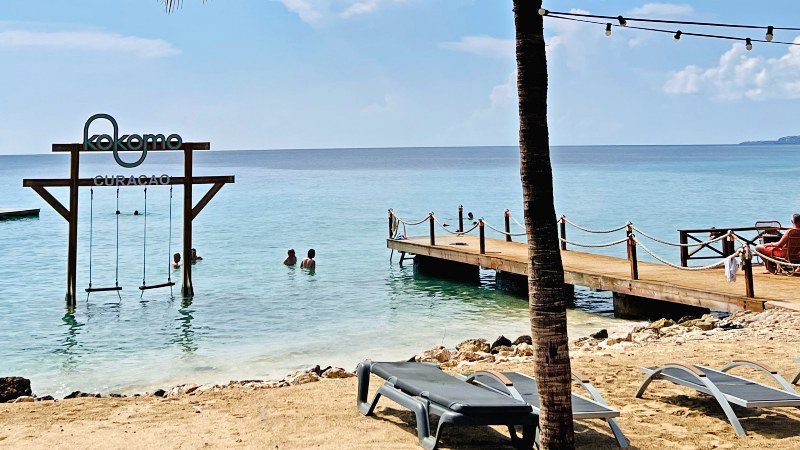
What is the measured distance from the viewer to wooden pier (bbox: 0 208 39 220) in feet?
177

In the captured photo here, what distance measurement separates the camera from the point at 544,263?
510 cm

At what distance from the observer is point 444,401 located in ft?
20.0

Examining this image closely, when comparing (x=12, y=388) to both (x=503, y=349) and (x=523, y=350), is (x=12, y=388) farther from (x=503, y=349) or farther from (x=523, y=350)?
(x=523, y=350)

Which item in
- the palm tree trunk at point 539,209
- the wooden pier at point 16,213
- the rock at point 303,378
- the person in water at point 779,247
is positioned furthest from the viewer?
the wooden pier at point 16,213

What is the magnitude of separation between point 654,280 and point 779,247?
2384 mm

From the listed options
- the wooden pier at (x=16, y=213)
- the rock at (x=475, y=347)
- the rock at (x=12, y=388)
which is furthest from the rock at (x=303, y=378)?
the wooden pier at (x=16, y=213)

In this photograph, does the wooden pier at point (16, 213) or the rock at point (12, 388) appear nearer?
the rock at point (12, 388)

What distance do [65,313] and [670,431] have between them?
52.3 feet

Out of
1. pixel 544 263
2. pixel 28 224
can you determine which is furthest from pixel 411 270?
pixel 28 224

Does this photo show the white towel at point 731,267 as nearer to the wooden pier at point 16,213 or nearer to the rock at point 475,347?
the rock at point 475,347

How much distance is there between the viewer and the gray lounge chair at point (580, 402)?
6.16 metres

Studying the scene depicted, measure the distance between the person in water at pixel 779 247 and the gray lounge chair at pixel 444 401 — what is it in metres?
9.96

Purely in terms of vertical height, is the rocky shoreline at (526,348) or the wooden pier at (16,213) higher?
the wooden pier at (16,213)

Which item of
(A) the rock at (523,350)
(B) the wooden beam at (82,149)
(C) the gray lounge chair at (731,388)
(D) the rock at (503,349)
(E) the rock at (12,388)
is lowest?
(E) the rock at (12,388)
